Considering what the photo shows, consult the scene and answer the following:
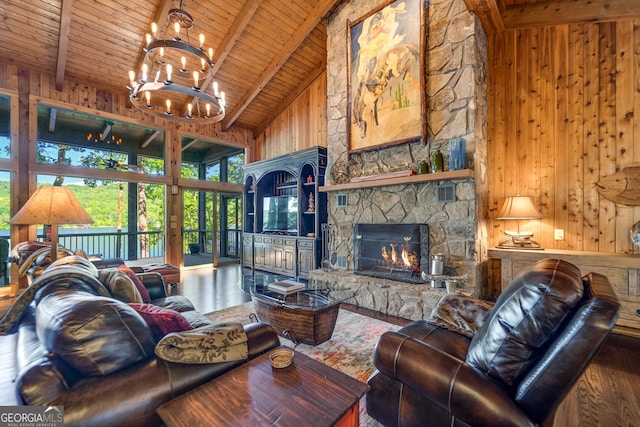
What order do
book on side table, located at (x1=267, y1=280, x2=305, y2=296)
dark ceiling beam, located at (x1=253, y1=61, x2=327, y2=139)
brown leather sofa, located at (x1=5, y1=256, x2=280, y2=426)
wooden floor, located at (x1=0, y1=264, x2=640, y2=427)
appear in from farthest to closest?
dark ceiling beam, located at (x1=253, y1=61, x2=327, y2=139) → book on side table, located at (x1=267, y1=280, x2=305, y2=296) → wooden floor, located at (x1=0, y1=264, x2=640, y2=427) → brown leather sofa, located at (x1=5, y1=256, x2=280, y2=426)

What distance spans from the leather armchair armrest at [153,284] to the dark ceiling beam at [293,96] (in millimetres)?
5281

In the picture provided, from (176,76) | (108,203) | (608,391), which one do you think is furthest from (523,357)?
(108,203)

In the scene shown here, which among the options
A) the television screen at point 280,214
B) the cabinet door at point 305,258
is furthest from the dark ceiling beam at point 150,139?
the cabinet door at point 305,258

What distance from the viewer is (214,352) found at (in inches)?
52.1

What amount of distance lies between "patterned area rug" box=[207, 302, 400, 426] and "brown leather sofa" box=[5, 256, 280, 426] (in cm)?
124

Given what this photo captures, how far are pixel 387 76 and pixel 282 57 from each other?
8.29ft

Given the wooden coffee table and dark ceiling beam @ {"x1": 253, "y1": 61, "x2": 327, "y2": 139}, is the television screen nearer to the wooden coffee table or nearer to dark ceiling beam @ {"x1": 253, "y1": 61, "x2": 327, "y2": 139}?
dark ceiling beam @ {"x1": 253, "y1": 61, "x2": 327, "y2": 139}

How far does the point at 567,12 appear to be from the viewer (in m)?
3.36

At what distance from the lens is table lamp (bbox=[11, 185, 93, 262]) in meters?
2.30

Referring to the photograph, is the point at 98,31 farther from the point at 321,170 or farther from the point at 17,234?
the point at 321,170

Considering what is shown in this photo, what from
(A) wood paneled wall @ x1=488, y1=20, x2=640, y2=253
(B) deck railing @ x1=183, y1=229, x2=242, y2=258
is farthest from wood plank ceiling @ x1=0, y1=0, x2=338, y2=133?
(B) deck railing @ x1=183, y1=229, x2=242, y2=258

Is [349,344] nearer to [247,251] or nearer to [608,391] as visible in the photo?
[608,391]

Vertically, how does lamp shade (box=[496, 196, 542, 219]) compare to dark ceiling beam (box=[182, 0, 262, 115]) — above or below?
below

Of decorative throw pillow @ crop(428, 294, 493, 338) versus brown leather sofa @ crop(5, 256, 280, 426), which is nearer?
brown leather sofa @ crop(5, 256, 280, 426)
